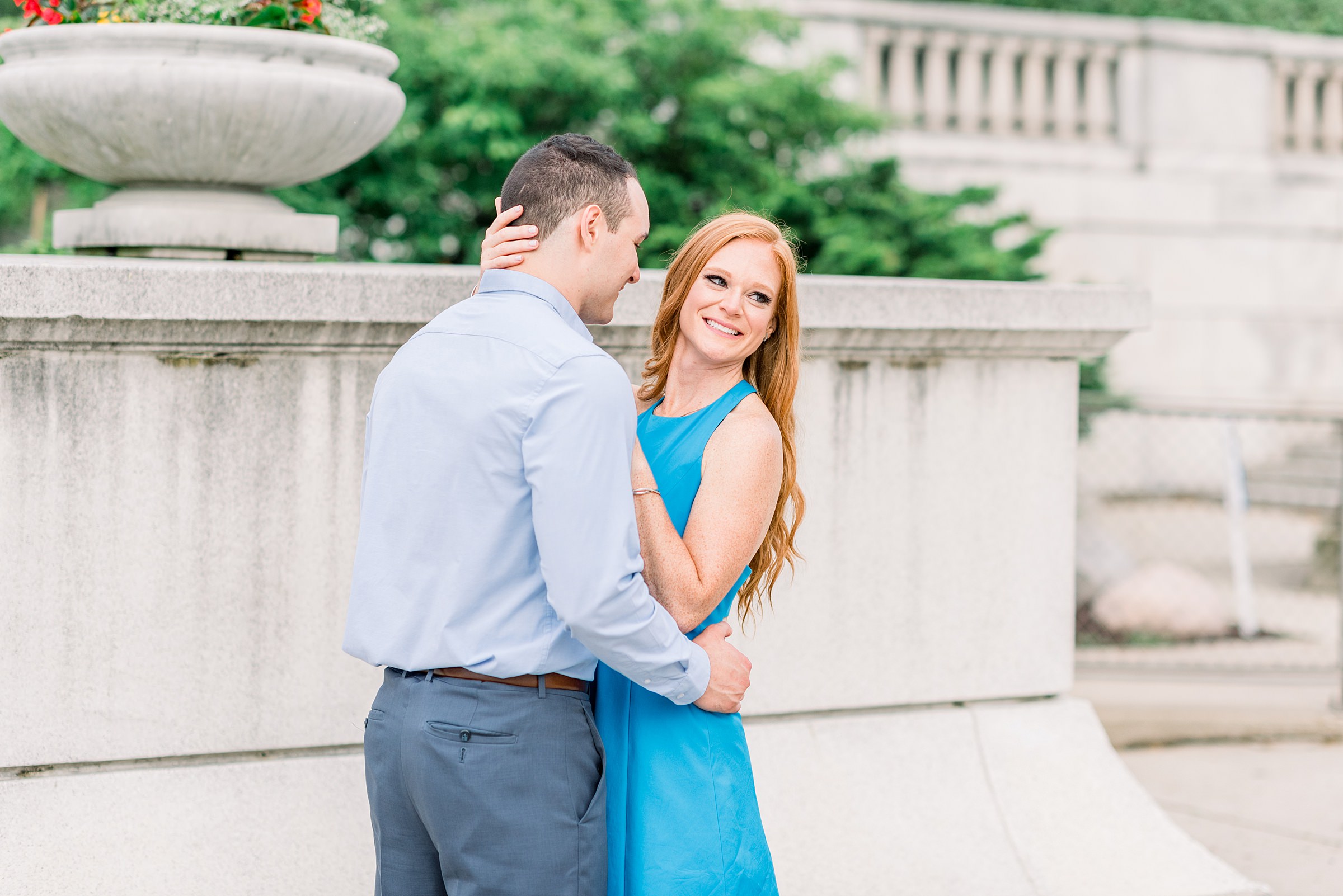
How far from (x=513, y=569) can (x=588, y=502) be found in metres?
0.22

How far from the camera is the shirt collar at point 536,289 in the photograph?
2.27 meters

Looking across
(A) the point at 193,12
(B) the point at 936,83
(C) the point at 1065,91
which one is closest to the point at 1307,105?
(C) the point at 1065,91

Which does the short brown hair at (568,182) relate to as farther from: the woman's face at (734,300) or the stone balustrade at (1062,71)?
the stone balustrade at (1062,71)

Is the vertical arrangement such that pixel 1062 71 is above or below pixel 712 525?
above

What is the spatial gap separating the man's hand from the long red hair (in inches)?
8.2

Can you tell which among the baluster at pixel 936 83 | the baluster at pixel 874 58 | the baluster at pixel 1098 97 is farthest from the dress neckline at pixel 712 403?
the baluster at pixel 1098 97

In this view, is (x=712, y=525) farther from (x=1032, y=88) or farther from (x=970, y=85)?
(x=1032, y=88)

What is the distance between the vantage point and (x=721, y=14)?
9266 millimetres

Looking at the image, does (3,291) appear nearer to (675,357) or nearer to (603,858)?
(675,357)

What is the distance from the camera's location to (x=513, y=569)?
2203mm

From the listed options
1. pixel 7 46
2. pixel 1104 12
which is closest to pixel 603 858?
pixel 7 46

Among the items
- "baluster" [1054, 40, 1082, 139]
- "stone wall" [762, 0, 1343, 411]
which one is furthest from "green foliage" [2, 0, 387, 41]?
"baluster" [1054, 40, 1082, 139]

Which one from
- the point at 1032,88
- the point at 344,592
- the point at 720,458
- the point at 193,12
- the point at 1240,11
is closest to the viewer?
the point at 720,458

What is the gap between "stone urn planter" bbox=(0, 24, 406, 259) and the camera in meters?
3.50
